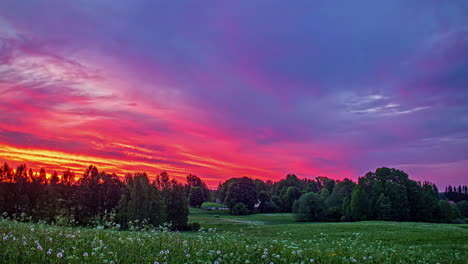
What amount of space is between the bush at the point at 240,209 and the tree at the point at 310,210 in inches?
1080

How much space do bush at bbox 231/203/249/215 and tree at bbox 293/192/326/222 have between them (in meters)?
27.4

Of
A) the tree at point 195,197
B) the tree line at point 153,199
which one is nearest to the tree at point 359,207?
the tree line at point 153,199

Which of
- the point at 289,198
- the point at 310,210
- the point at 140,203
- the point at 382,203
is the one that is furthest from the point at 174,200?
the point at 289,198

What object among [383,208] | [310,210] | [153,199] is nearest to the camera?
[153,199]

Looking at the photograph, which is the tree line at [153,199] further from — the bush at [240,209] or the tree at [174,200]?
the bush at [240,209]

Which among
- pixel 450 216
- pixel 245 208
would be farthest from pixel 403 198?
pixel 245 208

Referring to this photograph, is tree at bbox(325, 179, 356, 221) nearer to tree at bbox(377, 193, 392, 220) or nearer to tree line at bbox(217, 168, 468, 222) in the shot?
tree line at bbox(217, 168, 468, 222)

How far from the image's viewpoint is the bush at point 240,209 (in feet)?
344

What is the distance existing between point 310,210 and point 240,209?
3098cm

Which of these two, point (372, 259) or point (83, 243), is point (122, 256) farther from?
point (372, 259)

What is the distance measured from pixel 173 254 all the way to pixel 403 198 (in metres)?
77.6

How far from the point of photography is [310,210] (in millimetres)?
79438

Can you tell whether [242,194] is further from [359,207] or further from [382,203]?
[382,203]

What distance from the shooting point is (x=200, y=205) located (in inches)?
5325
